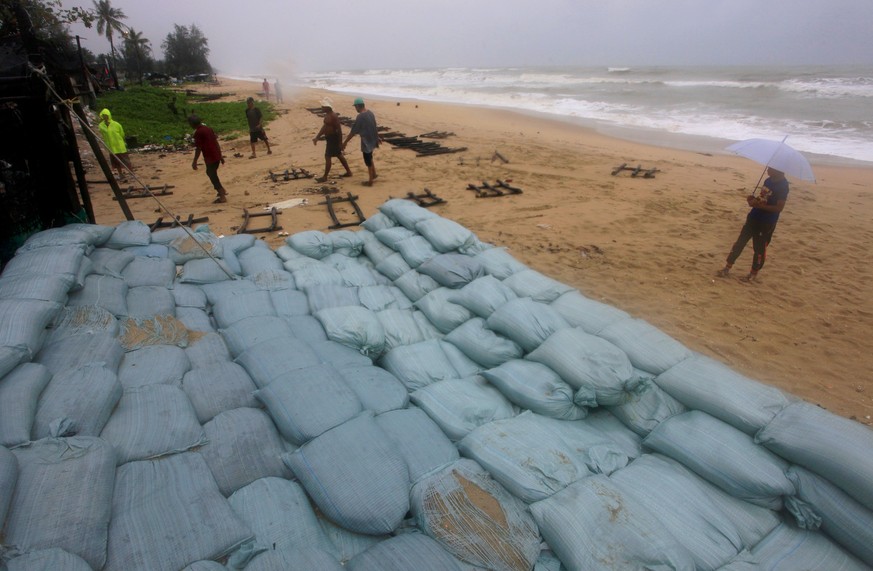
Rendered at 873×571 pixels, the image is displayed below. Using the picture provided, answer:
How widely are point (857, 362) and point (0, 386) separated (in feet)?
19.2

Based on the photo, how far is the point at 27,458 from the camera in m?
1.87

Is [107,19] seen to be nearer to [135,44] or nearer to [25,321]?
[135,44]

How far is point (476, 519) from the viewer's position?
1.94m

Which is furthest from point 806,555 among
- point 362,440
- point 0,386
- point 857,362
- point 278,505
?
point 0,386

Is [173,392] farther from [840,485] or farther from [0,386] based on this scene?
[840,485]

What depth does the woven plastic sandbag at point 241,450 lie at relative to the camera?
7.03ft

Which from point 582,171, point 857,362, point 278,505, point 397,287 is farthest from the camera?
point 582,171

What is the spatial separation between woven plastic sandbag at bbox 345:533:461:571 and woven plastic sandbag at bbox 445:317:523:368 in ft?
4.60

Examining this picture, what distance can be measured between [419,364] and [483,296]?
0.79 m

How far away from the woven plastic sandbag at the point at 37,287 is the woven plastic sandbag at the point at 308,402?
5.51ft

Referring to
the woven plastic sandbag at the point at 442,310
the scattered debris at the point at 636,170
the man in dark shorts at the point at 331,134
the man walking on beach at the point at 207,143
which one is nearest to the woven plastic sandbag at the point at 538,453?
the woven plastic sandbag at the point at 442,310

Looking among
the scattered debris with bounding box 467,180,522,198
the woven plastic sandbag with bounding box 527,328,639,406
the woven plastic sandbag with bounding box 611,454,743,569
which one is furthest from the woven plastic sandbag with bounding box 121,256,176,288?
the scattered debris with bounding box 467,180,522,198

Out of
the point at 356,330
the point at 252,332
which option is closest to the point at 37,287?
the point at 252,332

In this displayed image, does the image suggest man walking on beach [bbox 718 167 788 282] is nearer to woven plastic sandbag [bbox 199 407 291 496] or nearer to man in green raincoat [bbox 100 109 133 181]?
woven plastic sandbag [bbox 199 407 291 496]
